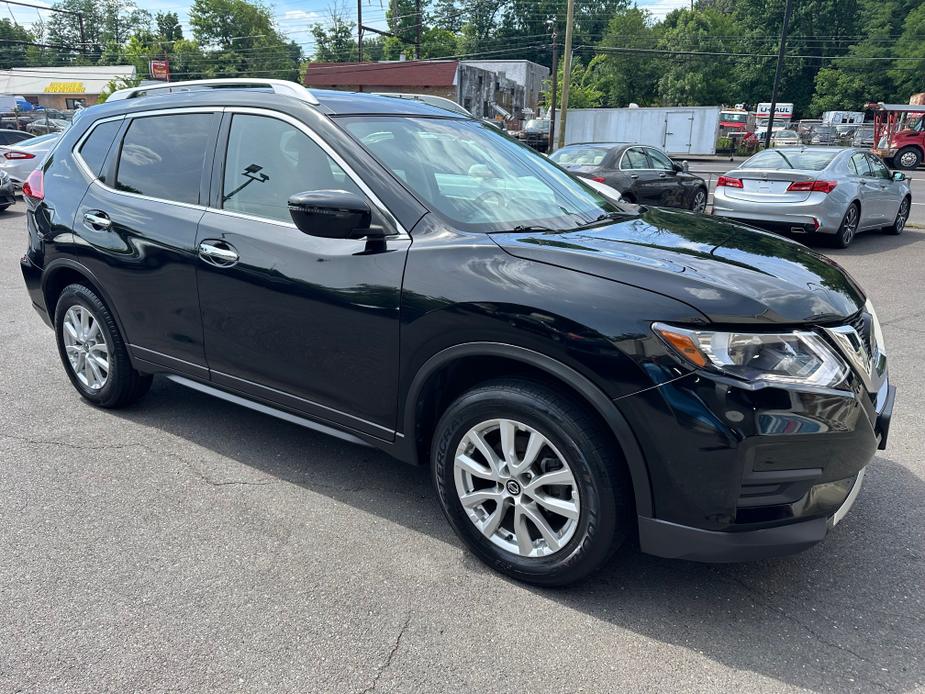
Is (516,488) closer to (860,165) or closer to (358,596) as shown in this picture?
(358,596)

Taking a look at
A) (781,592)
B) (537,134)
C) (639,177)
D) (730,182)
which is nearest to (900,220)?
(730,182)

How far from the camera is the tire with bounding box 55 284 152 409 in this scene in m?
4.11

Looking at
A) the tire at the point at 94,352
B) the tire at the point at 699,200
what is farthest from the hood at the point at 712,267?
the tire at the point at 699,200

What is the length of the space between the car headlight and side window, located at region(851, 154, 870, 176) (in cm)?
1002

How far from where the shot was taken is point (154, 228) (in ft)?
12.0

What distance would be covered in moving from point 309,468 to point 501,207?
1.67 metres

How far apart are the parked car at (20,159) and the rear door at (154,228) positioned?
1377 cm

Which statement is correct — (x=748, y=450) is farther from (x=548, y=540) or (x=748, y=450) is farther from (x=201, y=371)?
(x=201, y=371)

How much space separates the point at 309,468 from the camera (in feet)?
12.2

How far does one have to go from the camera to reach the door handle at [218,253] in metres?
3.31

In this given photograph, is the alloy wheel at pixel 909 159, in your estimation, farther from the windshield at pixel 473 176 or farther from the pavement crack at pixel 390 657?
the pavement crack at pixel 390 657

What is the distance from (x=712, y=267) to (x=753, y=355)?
0.43 meters

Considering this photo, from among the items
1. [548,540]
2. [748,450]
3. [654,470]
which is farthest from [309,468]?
[748,450]

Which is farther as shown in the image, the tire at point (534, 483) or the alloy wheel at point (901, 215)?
the alloy wheel at point (901, 215)
